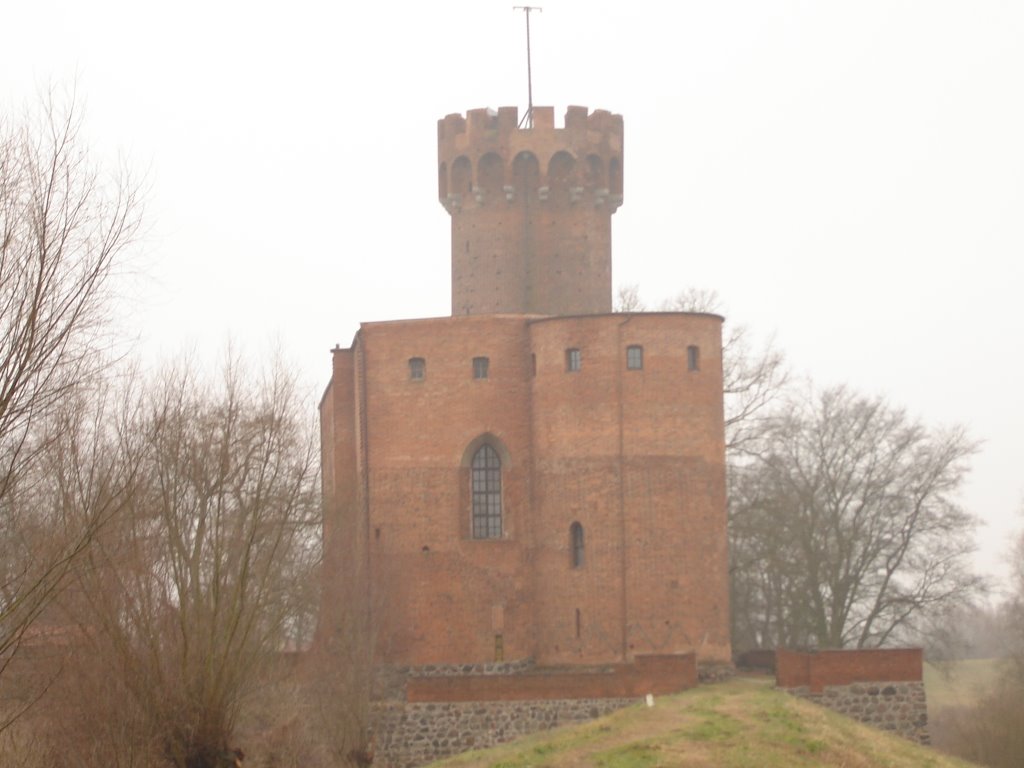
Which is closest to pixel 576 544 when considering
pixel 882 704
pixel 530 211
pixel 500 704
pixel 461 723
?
pixel 500 704

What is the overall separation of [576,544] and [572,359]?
427cm

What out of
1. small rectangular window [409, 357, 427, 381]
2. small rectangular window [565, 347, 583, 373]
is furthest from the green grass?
small rectangular window [409, 357, 427, 381]

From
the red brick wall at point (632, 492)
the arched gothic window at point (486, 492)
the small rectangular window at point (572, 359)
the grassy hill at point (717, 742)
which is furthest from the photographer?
the arched gothic window at point (486, 492)

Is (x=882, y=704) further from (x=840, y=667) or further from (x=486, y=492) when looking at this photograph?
(x=486, y=492)

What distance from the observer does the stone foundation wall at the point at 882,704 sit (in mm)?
35781

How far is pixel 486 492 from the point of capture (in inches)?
1594

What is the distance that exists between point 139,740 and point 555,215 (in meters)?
25.1

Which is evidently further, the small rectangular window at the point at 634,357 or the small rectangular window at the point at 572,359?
the small rectangular window at the point at 572,359

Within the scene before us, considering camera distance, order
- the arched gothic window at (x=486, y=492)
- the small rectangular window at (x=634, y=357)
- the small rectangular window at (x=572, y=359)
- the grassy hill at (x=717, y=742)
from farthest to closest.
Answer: the arched gothic window at (x=486, y=492)
the small rectangular window at (x=572, y=359)
the small rectangular window at (x=634, y=357)
the grassy hill at (x=717, y=742)

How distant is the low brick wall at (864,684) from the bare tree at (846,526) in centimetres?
1172

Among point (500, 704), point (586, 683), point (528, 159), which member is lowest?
point (500, 704)

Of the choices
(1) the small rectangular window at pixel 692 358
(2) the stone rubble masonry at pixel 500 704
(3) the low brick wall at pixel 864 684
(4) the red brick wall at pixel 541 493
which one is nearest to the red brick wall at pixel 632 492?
(4) the red brick wall at pixel 541 493

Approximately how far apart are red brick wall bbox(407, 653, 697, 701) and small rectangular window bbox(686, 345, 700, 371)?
22.2ft

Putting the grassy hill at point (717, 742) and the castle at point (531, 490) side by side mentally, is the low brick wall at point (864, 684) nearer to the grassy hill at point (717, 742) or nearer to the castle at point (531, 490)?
the grassy hill at point (717, 742)
